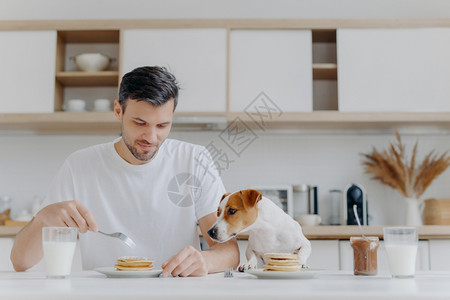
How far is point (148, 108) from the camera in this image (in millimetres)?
1685

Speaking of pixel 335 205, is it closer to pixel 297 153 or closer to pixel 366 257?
pixel 297 153

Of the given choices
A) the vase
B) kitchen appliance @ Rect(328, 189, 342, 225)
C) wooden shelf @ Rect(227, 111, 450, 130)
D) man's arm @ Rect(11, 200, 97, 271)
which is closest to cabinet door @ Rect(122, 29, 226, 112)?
wooden shelf @ Rect(227, 111, 450, 130)

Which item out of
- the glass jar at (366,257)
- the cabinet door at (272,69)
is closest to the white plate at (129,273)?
the glass jar at (366,257)

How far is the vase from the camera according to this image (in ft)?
10.8

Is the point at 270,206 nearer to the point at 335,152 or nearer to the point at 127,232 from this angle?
the point at 127,232

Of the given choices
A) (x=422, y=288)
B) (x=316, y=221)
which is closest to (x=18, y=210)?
(x=316, y=221)

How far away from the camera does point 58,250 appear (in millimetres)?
1152

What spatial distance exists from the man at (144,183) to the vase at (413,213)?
1870 millimetres

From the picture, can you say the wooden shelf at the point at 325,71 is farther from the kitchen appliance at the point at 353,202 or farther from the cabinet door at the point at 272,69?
the kitchen appliance at the point at 353,202

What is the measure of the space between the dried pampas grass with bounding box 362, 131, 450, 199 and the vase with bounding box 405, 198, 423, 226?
39mm

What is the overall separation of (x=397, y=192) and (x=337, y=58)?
969 millimetres

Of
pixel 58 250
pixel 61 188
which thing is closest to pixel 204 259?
pixel 58 250

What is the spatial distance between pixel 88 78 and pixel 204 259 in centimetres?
238

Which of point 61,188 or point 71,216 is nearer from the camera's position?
point 71,216
